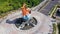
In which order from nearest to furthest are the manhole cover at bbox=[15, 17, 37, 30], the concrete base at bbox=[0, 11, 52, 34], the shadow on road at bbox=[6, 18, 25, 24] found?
the concrete base at bbox=[0, 11, 52, 34], the manhole cover at bbox=[15, 17, 37, 30], the shadow on road at bbox=[6, 18, 25, 24]

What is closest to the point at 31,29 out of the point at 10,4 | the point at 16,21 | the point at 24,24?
the point at 24,24

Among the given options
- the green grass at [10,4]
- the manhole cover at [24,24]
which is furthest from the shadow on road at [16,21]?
the green grass at [10,4]

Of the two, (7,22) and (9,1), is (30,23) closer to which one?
(7,22)

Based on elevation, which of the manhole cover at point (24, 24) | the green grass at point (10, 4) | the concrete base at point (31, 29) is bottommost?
the green grass at point (10, 4)

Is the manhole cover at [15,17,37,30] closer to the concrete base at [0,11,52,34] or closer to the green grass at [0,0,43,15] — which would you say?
the concrete base at [0,11,52,34]

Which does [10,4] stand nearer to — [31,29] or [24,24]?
[24,24]

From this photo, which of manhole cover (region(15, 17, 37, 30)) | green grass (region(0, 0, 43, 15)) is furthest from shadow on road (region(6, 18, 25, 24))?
green grass (region(0, 0, 43, 15))

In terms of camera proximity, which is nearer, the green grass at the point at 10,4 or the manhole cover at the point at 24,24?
the manhole cover at the point at 24,24

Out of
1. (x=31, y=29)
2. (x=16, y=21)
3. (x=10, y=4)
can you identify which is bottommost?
(x=10, y=4)

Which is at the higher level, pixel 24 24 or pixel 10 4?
pixel 24 24

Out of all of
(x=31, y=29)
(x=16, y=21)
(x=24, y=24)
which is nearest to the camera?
(x=31, y=29)

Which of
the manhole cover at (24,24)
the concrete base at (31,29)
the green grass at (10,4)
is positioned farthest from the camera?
the green grass at (10,4)

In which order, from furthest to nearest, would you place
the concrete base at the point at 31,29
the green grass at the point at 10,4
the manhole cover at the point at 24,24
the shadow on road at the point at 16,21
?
the green grass at the point at 10,4
the shadow on road at the point at 16,21
the manhole cover at the point at 24,24
the concrete base at the point at 31,29

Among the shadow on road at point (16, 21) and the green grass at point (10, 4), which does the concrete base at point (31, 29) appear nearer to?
the shadow on road at point (16, 21)
